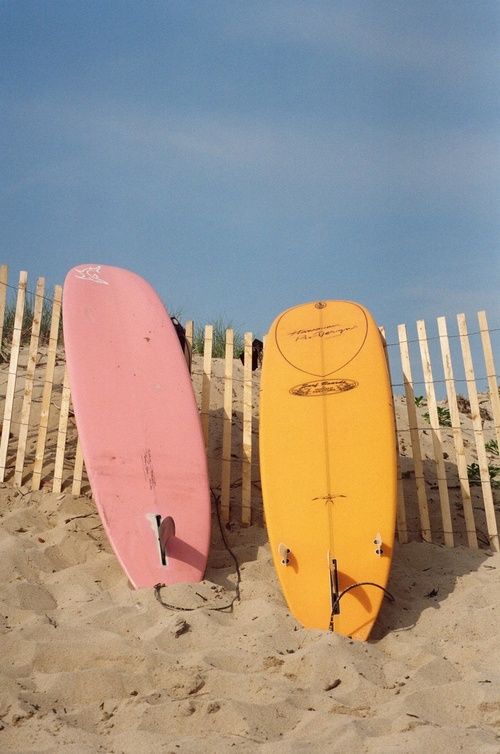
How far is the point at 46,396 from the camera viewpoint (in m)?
6.11

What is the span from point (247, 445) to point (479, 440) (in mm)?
1577

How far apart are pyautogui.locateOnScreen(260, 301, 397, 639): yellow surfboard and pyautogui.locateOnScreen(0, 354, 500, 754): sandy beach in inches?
8.1

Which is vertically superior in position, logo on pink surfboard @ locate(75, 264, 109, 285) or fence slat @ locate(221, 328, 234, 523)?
logo on pink surfboard @ locate(75, 264, 109, 285)

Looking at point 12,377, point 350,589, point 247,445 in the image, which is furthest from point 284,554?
point 12,377

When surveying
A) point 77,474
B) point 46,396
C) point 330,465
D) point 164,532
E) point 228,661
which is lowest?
point 228,661

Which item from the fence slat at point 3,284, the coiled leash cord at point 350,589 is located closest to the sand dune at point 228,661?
the coiled leash cord at point 350,589

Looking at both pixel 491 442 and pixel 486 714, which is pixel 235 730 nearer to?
pixel 486 714

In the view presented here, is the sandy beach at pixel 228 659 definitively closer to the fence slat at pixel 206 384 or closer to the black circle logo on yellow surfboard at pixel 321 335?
the fence slat at pixel 206 384

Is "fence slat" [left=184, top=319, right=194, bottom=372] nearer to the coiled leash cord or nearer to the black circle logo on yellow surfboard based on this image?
the black circle logo on yellow surfboard

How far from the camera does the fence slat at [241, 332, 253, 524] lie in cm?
577

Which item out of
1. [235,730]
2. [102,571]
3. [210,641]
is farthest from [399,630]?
[102,571]

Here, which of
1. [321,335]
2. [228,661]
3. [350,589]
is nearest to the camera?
[228,661]

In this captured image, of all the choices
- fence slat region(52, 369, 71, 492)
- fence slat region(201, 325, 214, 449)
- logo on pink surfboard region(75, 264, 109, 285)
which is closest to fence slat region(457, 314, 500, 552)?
fence slat region(201, 325, 214, 449)

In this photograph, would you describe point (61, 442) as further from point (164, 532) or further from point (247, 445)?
point (164, 532)
